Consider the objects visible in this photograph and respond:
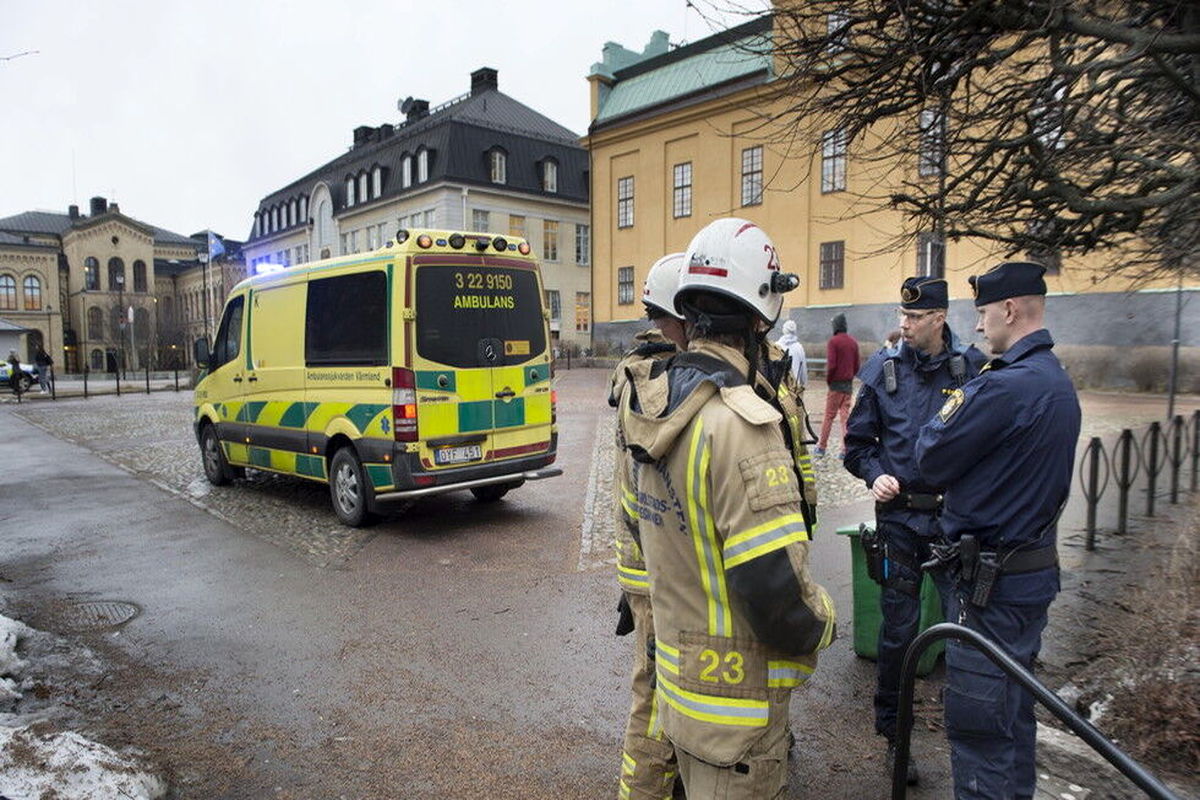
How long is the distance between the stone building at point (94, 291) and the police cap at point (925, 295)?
2603 inches

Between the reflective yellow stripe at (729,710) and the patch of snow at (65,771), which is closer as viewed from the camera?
the reflective yellow stripe at (729,710)

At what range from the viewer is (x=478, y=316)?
26.0ft

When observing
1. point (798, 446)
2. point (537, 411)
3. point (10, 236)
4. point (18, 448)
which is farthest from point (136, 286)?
point (798, 446)

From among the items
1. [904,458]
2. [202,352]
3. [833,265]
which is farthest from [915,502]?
[833,265]

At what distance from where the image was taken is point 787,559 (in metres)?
1.90

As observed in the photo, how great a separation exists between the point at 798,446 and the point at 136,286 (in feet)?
277

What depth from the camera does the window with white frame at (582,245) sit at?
2108 inches

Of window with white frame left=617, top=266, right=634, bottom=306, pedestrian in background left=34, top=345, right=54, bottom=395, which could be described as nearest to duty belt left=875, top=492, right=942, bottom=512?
pedestrian in background left=34, top=345, right=54, bottom=395

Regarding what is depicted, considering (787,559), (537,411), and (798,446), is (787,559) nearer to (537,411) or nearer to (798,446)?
(798,446)

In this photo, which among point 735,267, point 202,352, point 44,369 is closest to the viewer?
point 735,267

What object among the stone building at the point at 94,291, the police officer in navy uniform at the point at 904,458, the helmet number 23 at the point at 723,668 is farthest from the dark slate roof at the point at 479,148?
the helmet number 23 at the point at 723,668

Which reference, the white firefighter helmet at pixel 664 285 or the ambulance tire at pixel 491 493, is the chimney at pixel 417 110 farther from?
the white firefighter helmet at pixel 664 285

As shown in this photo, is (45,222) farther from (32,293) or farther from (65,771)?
(65,771)

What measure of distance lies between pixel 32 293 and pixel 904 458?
270 feet
